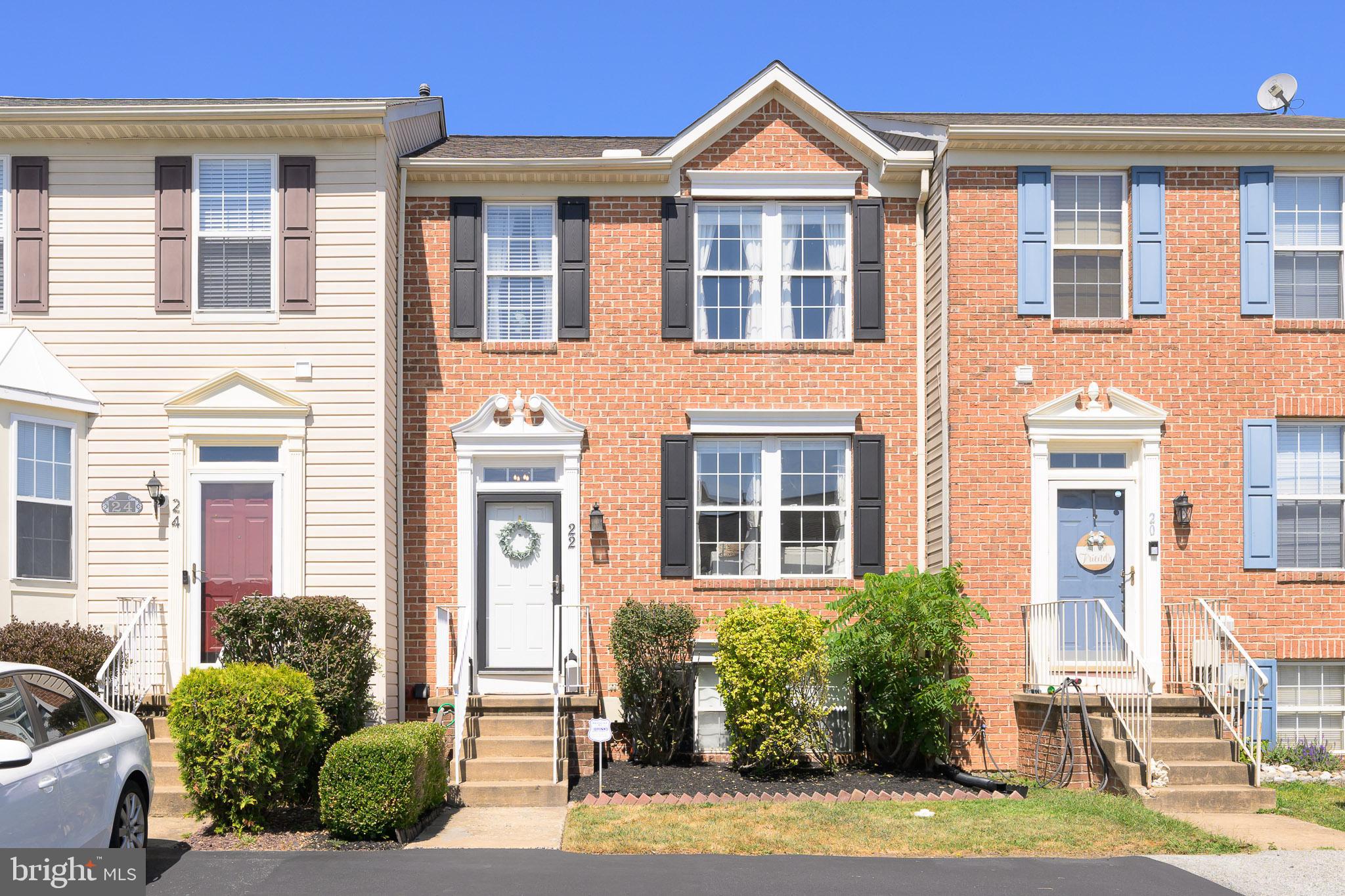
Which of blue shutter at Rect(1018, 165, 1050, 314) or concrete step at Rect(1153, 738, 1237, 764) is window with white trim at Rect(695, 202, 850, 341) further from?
concrete step at Rect(1153, 738, 1237, 764)

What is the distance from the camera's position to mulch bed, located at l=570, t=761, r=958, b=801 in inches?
427

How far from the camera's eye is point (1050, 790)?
35.8ft

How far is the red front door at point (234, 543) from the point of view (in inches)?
472

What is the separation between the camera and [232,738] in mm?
8938

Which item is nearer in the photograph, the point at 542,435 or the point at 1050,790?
the point at 1050,790

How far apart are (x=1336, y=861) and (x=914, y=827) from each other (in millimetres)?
2885

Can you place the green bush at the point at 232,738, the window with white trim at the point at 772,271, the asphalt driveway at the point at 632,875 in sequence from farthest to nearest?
the window with white trim at the point at 772,271
the green bush at the point at 232,738
the asphalt driveway at the point at 632,875

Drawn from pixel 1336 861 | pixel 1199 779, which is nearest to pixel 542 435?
pixel 1199 779

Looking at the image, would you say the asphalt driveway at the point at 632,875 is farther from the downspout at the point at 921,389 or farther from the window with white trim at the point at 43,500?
the downspout at the point at 921,389

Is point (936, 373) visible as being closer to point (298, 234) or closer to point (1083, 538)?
point (1083, 538)

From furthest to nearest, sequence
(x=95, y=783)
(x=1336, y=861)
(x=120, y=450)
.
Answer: (x=120, y=450)
(x=1336, y=861)
(x=95, y=783)

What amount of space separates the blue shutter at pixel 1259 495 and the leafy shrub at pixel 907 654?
9.36 ft

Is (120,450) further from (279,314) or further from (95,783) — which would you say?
(95,783)

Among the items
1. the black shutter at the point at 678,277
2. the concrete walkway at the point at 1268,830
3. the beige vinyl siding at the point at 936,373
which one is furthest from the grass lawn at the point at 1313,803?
the black shutter at the point at 678,277
